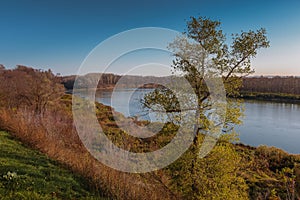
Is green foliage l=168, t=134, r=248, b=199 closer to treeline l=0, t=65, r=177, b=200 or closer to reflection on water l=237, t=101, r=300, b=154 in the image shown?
treeline l=0, t=65, r=177, b=200

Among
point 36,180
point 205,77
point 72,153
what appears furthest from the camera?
point 72,153

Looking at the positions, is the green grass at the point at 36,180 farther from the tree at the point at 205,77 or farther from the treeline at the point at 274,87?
the treeline at the point at 274,87

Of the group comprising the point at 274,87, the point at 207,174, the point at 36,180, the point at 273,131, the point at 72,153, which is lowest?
the point at 273,131

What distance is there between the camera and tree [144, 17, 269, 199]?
5.80 metres

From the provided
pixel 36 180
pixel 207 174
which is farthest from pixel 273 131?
pixel 36 180

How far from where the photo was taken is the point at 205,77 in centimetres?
578

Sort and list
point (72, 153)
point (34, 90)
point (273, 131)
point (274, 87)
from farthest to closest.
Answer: point (274, 87) → point (273, 131) → point (34, 90) → point (72, 153)

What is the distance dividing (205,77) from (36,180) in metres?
4.64

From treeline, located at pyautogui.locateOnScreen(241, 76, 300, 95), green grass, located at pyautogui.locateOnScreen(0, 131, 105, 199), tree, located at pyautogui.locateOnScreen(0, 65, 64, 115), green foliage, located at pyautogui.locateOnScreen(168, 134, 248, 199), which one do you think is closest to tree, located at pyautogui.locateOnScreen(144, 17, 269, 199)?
green foliage, located at pyautogui.locateOnScreen(168, 134, 248, 199)

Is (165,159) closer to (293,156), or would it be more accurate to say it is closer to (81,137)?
Answer: (81,137)

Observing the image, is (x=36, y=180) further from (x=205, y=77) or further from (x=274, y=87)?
(x=274, y=87)

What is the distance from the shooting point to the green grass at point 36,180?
11.6 ft

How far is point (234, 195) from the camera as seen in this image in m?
5.66

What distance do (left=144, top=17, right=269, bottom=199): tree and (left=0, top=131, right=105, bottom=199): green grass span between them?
108 inches
